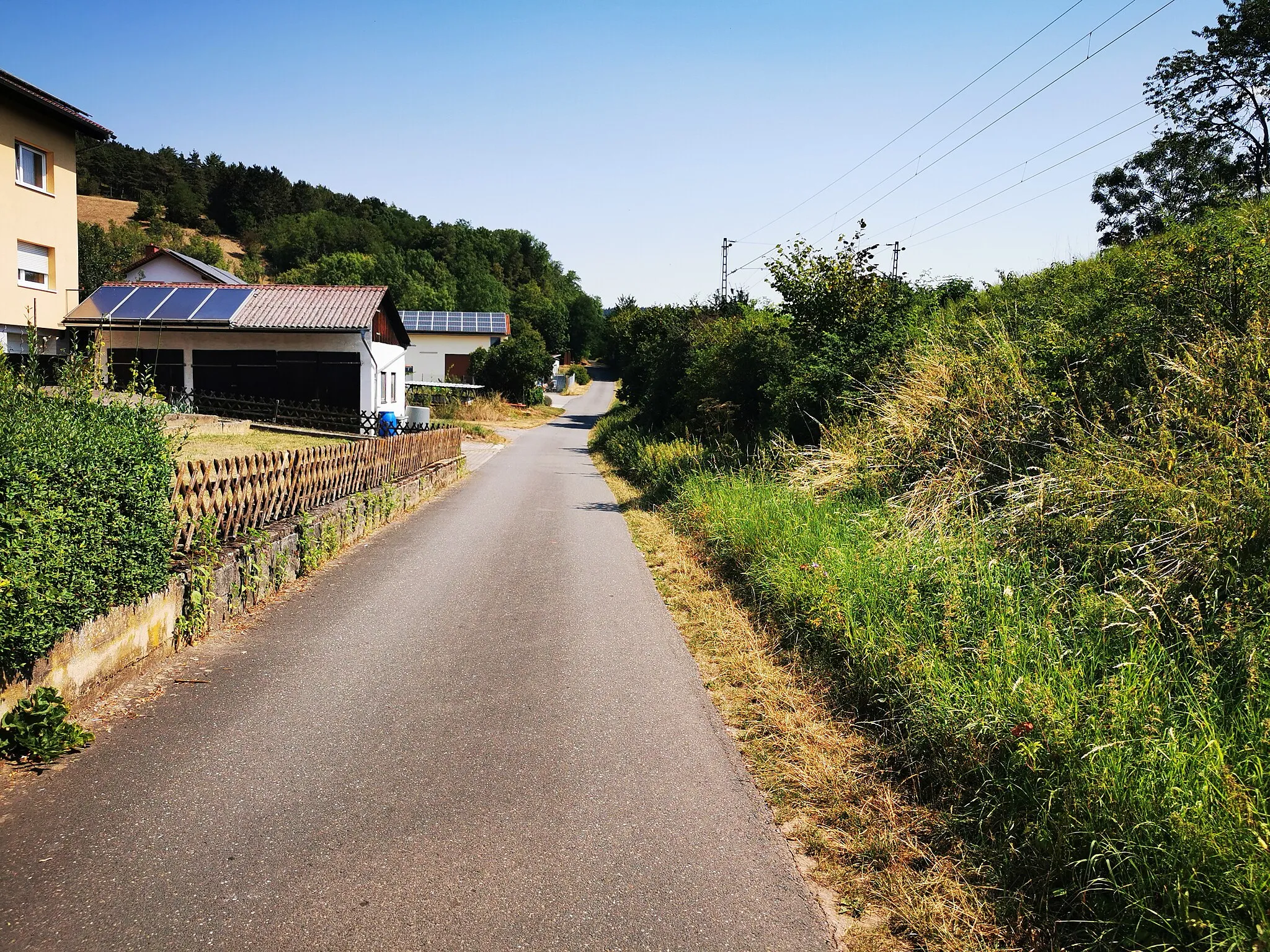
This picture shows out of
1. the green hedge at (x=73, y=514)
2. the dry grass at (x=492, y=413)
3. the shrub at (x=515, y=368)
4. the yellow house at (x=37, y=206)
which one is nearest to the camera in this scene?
the green hedge at (x=73, y=514)

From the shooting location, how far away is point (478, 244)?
120000 millimetres

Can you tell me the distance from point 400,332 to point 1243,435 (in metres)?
32.4

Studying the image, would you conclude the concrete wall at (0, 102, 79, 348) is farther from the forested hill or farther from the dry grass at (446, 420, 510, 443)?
the forested hill

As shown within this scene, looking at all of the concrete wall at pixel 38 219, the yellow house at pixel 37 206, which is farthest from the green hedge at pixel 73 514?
the yellow house at pixel 37 206

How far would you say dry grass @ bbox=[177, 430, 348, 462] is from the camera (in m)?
18.0

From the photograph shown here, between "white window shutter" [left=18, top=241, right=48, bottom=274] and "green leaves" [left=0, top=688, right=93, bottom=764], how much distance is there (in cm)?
2216

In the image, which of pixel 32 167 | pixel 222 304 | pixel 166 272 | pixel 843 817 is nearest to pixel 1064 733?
pixel 843 817

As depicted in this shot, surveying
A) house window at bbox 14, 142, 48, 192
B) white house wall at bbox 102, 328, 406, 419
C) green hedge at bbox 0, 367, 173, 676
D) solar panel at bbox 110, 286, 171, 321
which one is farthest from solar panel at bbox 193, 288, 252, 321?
green hedge at bbox 0, 367, 173, 676

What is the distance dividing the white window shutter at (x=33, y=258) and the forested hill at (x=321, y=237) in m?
61.1

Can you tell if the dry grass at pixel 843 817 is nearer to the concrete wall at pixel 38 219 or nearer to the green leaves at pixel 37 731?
the green leaves at pixel 37 731

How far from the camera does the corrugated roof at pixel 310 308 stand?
27922 millimetres

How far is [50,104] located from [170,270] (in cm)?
2329

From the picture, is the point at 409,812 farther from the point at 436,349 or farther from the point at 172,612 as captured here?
the point at 436,349

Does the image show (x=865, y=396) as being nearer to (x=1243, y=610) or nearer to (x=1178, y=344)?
(x=1178, y=344)
